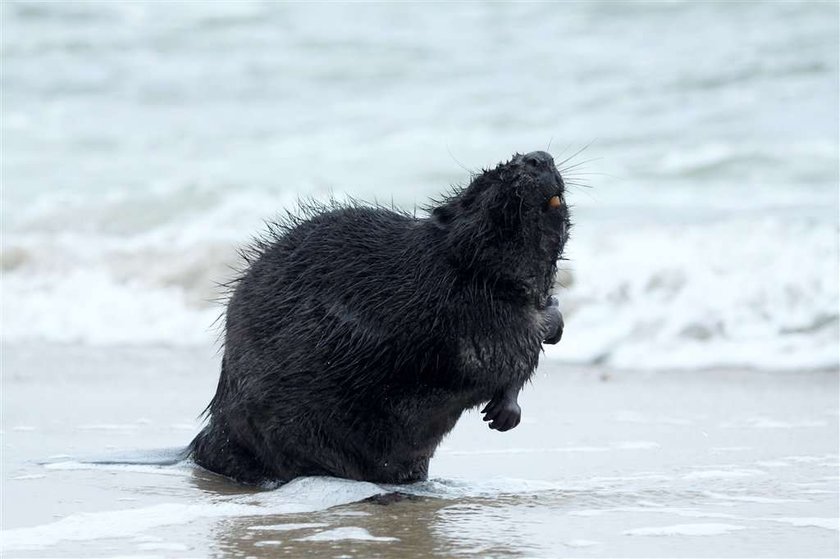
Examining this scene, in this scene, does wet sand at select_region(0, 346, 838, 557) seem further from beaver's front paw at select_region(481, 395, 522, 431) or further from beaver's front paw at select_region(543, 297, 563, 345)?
beaver's front paw at select_region(543, 297, 563, 345)

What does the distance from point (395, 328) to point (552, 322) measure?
1.67 ft

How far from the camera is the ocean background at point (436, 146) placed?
8.65 m

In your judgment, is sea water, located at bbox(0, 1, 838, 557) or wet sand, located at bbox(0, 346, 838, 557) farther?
sea water, located at bbox(0, 1, 838, 557)

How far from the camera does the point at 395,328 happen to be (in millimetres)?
4328

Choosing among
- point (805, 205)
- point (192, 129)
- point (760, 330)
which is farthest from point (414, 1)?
point (760, 330)

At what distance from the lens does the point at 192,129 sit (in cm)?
1638

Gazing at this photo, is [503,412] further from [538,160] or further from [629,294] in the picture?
[629,294]

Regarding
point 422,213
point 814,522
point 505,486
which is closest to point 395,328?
point 505,486

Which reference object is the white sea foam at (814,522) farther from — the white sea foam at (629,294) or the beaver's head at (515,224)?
the white sea foam at (629,294)

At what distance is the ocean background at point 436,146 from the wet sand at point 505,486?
2.72ft

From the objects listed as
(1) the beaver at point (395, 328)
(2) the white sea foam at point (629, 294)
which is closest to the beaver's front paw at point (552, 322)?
(1) the beaver at point (395, 328)

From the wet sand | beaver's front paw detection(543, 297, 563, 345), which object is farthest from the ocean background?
beaver's front paw detection(543, 297, 563, 345)

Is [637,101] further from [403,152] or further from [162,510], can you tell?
[162,510]

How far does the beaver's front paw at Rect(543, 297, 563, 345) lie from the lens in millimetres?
4434
